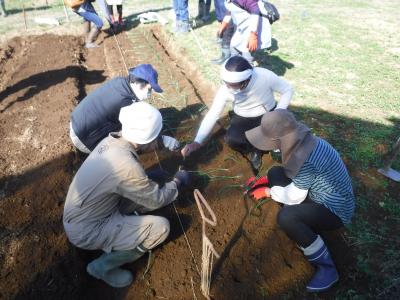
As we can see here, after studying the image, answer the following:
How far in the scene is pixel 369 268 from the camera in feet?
8.13

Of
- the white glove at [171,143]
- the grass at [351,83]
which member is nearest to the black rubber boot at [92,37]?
the grass at [351,83]

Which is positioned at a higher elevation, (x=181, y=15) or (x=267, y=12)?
(x=267, y=12)

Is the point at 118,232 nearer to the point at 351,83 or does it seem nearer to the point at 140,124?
the point at 140,124

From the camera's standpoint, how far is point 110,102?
328 cm

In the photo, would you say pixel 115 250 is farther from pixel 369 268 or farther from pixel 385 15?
pixel 385 15

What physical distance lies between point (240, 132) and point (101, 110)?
1.54 meters

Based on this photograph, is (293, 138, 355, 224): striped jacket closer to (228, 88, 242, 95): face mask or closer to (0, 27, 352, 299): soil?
(0, 27, 352, 299): soil

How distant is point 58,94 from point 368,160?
4.62 m

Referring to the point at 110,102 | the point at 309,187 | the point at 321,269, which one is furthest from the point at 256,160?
the point at 110,102

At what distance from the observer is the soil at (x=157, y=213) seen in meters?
2.47

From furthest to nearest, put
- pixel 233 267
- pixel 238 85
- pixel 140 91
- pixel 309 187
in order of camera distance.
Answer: pixel 140 91, pixel 238 85, pixel 233 267, pixel 309 187

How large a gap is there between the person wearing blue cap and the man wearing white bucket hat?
931mm

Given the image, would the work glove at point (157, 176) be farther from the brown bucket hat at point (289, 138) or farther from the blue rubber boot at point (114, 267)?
the brown bucket hat at point (289, 138)

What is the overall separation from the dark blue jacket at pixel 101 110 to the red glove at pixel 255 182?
58.5 inches
